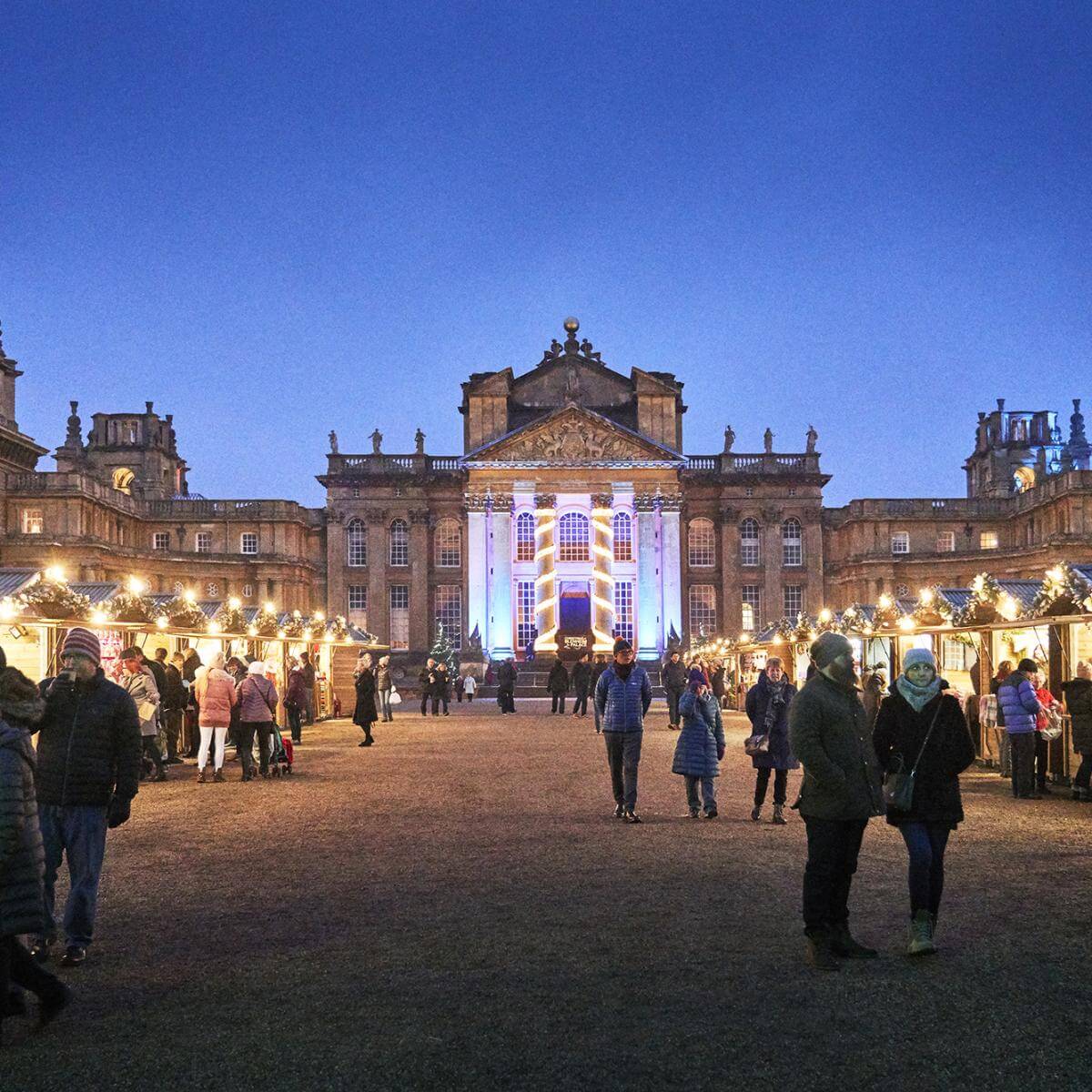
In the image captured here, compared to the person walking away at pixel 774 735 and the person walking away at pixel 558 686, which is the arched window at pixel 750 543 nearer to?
the person walking away at pixel 558 686

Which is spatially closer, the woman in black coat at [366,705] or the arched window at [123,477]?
the woman in black coat at [366,705]

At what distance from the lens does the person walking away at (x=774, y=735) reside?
484 inches

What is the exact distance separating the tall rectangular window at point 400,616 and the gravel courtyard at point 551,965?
54497 mm

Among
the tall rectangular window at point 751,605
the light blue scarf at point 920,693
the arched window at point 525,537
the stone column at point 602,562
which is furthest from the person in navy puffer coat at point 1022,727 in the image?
the tall rectangular window at point 751,605

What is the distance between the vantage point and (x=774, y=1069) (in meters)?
4.91

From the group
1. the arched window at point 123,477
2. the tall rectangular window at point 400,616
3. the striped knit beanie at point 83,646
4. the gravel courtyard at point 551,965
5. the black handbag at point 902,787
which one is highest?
the arched window at point 123,477

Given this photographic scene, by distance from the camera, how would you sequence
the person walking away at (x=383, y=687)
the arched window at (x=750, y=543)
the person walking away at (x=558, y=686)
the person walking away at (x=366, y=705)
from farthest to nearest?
1. the arched window at (x=750, y=543)
2. the person walking away at (x=558, y=686)
3. the person walking away at (x=383, y=687)
4. the person walking away at (x=366, y=705)

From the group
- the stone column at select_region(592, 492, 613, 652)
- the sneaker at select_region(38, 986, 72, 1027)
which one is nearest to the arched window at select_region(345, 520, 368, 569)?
the stone column at select_region(592, 492, 613, 652)

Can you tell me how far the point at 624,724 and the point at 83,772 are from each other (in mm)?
6449

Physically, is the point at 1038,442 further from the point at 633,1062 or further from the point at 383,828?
the point at 633,1062

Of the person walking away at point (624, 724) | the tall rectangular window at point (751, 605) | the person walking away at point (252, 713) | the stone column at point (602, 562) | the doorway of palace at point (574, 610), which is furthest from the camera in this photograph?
the tall rectangular window at point (751, 605)

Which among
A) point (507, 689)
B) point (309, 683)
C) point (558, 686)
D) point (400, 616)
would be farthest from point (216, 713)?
point (400, 616)

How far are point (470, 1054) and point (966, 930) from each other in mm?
3582

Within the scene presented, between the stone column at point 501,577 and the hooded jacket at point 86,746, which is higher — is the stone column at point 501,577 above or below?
above
